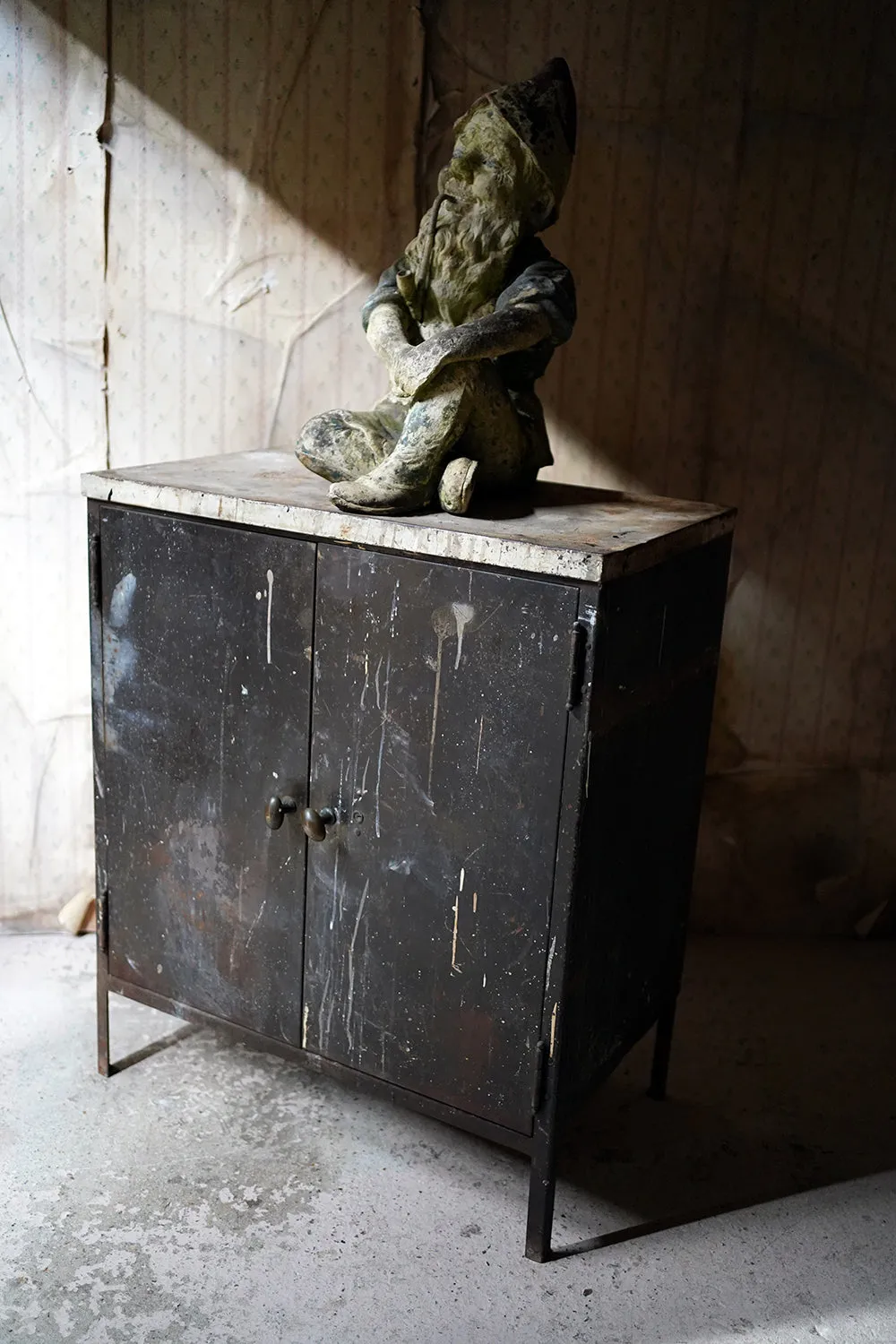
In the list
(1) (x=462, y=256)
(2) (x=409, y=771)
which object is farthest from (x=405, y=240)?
(2) (x=409, y=771)

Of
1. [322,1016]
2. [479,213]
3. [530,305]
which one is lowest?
[322,1016]

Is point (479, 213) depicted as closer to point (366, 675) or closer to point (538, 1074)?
point (366, 675)

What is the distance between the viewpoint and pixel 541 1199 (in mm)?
2041

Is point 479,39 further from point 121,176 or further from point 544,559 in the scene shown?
point 544,559

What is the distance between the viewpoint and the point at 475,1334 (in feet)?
6.32

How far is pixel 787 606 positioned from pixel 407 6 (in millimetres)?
1525

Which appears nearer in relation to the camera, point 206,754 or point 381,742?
point 381,742

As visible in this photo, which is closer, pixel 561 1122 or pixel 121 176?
pixel 561 1122

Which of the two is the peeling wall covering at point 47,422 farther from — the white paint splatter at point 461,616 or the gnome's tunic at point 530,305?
the white paint splatter at point 461,616

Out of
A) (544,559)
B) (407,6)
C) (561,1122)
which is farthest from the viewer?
(407,6)

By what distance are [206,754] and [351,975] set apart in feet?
1.49

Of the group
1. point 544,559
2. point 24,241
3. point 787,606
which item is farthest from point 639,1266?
point 24,241

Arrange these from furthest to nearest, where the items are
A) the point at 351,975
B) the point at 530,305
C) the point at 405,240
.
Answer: the point at 405,240 → the point at 351,975 → the point at 530,305

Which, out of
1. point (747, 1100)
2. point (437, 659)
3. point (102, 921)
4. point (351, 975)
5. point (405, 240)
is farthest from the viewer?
point (405, 240)
